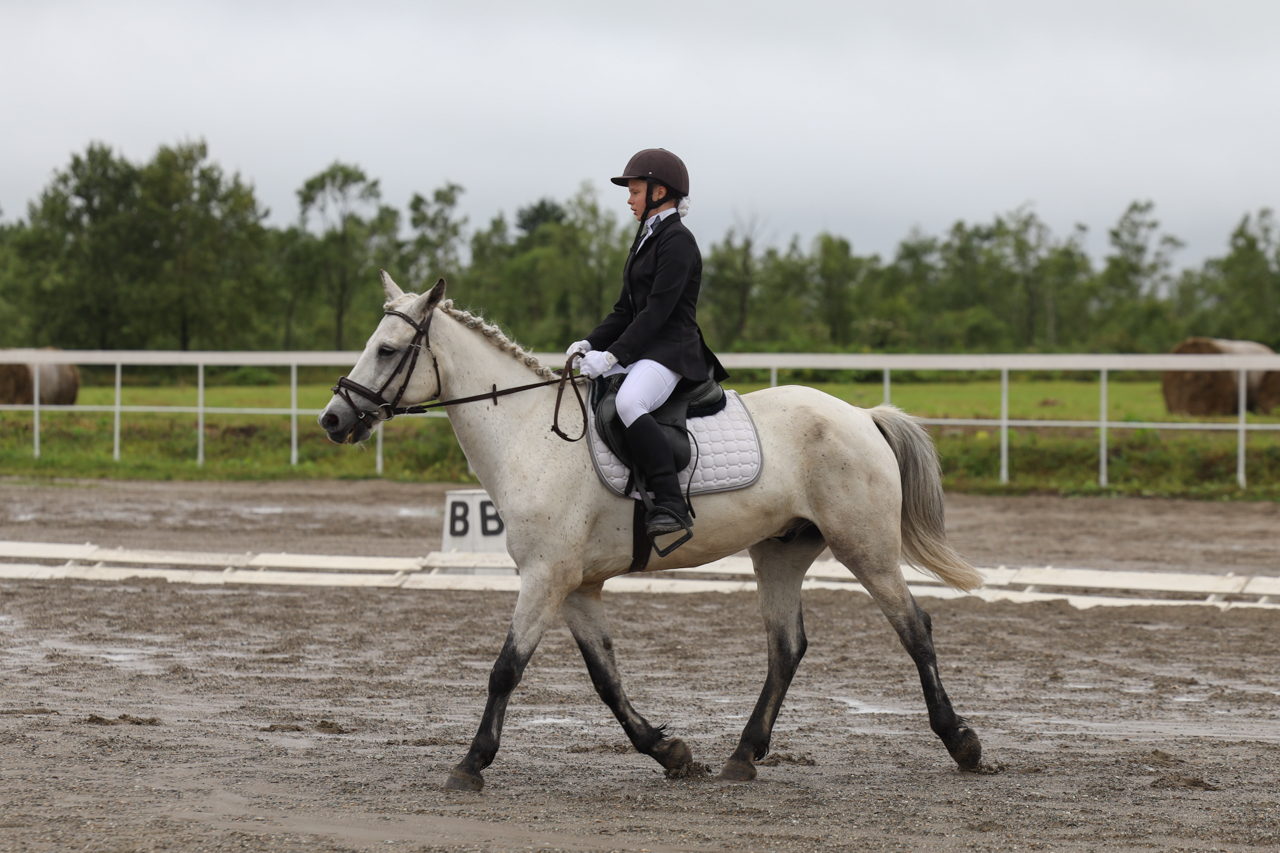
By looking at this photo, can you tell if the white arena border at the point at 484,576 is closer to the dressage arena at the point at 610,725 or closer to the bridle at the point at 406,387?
the dressage arena at the point at 610,725

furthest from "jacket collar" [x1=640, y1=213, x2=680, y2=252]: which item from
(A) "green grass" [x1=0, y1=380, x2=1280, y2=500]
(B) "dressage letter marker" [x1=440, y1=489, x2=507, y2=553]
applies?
(A) "green grass" [x1=0, y1=380, x2=1280, y2=500]

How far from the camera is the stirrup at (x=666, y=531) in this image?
467cm

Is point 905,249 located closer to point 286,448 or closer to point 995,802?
point 286,448

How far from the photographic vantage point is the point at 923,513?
535 centimetres

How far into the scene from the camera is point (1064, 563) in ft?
36.6

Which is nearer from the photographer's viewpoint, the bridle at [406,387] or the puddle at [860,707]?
the bridle at [406,387]

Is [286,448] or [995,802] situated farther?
[286,448]

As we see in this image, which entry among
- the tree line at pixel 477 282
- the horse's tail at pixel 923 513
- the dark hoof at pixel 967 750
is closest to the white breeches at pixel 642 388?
the horse's tail at pixel 923 513

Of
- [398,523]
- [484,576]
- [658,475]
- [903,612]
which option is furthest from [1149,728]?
[398,523]

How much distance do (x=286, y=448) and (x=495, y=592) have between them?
37.9ft

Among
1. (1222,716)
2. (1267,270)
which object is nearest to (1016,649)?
Result: (1222,716)

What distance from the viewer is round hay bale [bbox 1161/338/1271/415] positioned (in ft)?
73.2

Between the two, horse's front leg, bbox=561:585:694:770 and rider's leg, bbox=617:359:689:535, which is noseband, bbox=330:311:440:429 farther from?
horse's front leg, bbox=561:585:694:770

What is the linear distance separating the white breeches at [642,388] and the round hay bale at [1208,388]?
66.2ft
